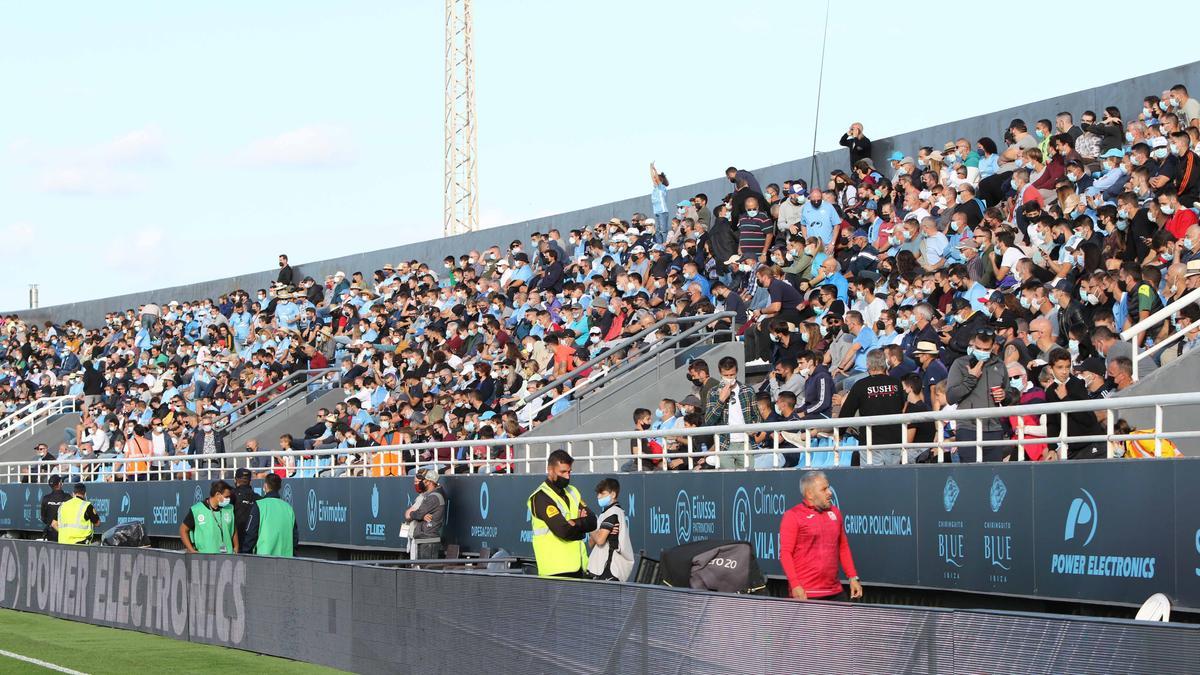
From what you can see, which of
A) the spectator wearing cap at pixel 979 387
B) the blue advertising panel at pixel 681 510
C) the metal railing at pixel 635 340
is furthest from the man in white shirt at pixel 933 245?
the blue advertising panel at pixel 681 510

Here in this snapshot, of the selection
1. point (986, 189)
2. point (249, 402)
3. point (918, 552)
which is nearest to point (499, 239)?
point (249, 402)

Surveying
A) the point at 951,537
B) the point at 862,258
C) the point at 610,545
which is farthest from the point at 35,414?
the point at 951,537

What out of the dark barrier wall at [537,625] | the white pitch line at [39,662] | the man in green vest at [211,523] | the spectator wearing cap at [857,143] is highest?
the spectator wearing cap at [857,143]

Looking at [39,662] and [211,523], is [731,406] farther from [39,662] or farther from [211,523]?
[39,662]

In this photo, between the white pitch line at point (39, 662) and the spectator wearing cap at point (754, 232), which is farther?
the spectator wearing cap at point (754, 232)

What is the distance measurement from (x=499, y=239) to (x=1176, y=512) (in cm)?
2582

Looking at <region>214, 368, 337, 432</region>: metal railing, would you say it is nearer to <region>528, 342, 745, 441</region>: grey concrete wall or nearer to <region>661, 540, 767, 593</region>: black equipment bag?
<region>528, 342, 745, 441</region>: grey concrete wall

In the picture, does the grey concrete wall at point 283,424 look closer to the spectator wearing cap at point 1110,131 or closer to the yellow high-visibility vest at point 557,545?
the spectator wearing cap at point 1110,131

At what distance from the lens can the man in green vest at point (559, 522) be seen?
1270cm

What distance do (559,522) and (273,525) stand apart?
6184mm

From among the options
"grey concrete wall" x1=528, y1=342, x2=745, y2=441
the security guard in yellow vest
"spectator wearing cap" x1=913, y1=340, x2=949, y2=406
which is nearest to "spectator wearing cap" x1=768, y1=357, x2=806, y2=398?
"spectator wearing cap" x1=913, y1=340, x2=949, y2=406

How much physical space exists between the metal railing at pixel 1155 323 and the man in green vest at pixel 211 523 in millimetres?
9729

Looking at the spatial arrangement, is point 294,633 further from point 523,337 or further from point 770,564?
point 523,337

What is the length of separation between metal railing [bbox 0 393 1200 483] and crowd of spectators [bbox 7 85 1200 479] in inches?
5.4
